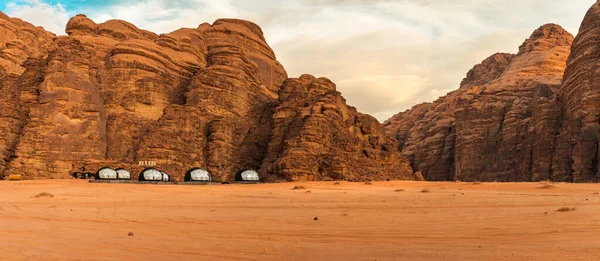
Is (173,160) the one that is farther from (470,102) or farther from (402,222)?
(470,102)

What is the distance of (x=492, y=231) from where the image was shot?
10016 millimetres

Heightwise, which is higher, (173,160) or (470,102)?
(470,102)

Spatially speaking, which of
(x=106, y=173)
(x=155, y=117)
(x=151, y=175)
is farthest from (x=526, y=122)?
(x=106, y=173)

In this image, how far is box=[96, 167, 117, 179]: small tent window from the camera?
137ft

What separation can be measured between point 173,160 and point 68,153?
9.55 meters

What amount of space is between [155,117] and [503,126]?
57.2 metres

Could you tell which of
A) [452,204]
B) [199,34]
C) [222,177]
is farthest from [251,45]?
[452,204]

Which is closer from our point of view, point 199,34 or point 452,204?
point 452,204

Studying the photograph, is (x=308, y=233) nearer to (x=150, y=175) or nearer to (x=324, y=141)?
(x=150, y=175)

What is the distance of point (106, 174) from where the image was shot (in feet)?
138

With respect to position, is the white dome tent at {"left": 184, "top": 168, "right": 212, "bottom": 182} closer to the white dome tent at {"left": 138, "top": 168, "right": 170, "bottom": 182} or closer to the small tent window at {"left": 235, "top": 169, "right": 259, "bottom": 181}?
the white dome tent at {"left": 138, "top": 168, "right": 170, "bottom": 182}

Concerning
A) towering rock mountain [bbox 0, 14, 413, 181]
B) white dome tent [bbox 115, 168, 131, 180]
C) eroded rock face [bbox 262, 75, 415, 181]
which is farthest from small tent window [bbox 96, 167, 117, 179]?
eroded rock face [bbox 262, 75, 415, 181]

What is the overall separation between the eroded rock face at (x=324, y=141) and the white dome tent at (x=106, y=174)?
13.7 meters

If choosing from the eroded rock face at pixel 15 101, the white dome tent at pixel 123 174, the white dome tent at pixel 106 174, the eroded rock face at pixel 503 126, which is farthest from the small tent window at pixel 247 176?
the eroded rock face at pixel 503 126
